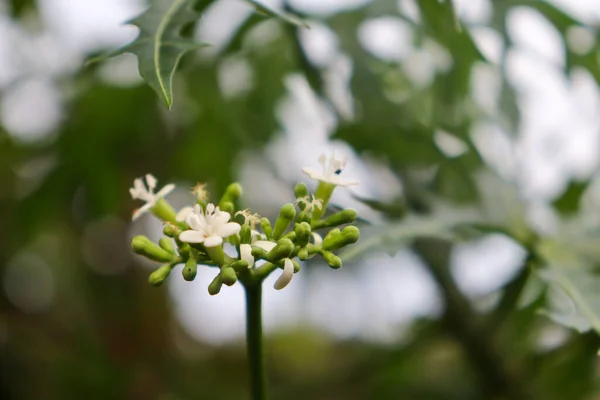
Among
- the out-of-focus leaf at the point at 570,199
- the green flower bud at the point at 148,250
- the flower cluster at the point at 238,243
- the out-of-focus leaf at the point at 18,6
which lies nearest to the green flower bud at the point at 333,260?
the flower cluster at the point at 238,243

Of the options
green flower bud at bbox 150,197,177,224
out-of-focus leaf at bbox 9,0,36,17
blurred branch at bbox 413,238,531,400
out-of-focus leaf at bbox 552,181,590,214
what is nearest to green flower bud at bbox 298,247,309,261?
green flower bud at bbox 150,197,177,224

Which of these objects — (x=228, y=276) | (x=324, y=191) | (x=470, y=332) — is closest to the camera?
(x=228, y=276)

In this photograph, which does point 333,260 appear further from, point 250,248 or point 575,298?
point 575,298

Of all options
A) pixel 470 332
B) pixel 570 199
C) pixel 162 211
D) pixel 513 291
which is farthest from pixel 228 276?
pixel 570 199

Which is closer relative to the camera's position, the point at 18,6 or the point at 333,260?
the point at 333,260

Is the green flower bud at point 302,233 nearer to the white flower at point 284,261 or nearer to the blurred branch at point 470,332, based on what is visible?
the white flower at point 284,261

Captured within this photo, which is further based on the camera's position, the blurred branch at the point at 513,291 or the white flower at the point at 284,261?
the blurred branch at the point at 513,291

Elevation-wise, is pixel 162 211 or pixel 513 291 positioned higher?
pixel 162 211
